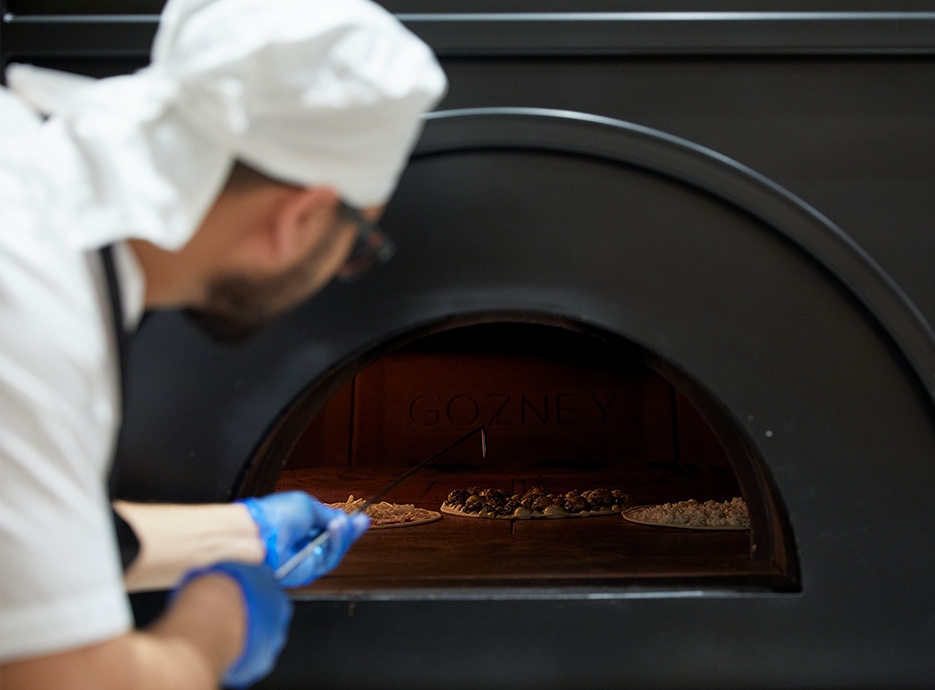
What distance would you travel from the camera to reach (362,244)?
683mm

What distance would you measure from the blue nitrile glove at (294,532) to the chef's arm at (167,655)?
242 mm

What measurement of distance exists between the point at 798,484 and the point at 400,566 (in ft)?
1.77

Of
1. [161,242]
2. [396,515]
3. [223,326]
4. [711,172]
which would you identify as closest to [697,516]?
[396,515]

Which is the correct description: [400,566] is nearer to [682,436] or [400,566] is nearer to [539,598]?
[539,598]

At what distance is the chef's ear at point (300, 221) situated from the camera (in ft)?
2.02

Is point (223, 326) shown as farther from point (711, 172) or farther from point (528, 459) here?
point (528, 459)

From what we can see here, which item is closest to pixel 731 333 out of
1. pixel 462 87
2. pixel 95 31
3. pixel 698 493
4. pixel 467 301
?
pixel 467 301

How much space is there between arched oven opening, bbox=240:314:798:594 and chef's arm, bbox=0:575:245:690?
1.04 feet

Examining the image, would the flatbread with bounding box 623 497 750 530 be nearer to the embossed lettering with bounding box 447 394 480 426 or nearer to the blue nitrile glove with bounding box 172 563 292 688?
the blue nitrile glove with bounding box 172 563 292 688

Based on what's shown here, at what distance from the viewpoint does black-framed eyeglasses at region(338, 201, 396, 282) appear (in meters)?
0.66

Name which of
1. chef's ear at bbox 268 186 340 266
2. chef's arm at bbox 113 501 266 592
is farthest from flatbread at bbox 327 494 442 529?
chef's ear at bbox 268 186 340 266

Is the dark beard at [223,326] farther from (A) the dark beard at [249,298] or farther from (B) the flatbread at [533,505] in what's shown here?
(B) the flatbread at [533,505]

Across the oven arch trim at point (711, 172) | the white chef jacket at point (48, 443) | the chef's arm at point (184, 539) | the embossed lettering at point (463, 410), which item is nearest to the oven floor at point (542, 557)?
the chef's arm at point (184, 539)

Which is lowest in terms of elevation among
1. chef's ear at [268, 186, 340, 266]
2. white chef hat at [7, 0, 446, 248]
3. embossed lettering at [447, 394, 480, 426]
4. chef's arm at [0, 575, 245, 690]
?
chef's arm at [0, 575, 245, 690]
